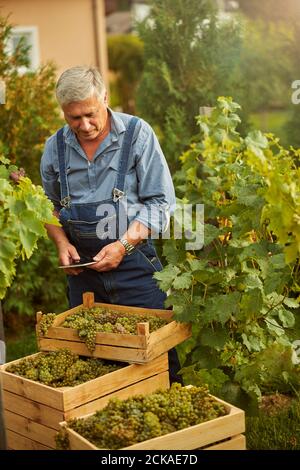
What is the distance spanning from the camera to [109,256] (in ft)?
13.7

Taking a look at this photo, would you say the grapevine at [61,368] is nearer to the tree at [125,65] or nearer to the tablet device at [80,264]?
the tablet device at [80,264]

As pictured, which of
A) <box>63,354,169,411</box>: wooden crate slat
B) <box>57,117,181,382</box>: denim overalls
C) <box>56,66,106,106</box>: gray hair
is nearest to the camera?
<box>63,354,169,411</box>: wooden crate slat

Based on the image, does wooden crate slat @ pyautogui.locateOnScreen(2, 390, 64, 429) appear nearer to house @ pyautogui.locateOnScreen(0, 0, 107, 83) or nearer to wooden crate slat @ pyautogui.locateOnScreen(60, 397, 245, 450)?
wooden crate slat @ pyautogui.locateOnScreen(60, 397, 245, 450)

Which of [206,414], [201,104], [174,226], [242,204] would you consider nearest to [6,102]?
[201,104]

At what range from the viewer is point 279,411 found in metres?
4.70

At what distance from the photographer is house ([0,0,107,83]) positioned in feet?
50.4

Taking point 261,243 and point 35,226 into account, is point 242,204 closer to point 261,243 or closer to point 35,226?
point 261,243

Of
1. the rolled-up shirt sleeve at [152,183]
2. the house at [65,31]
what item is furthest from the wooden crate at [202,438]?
the house at [65,31]

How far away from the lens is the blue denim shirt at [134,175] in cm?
426

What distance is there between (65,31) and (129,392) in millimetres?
12905

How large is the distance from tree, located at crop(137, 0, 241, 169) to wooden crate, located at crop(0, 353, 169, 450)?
12.0 ft

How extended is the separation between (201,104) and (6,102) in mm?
1766

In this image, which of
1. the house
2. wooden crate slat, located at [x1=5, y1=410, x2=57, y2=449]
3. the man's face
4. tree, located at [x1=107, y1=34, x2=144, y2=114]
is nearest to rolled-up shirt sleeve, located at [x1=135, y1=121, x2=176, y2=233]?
the man's face

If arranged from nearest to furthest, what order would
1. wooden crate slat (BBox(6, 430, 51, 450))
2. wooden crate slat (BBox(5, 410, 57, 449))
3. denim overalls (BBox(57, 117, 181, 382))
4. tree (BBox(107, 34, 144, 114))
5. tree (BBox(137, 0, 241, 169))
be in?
wooden crate slat (BBox(5, 410, 57, 449)) < wooden crate slat (BBox(6, 430, 51, 450)) < denim overalls (BBox(57, 117, 181, 382)) < tree (BBox(137, 0, 241, 169)) < tree (BBox(107, 34, 144, 114))
